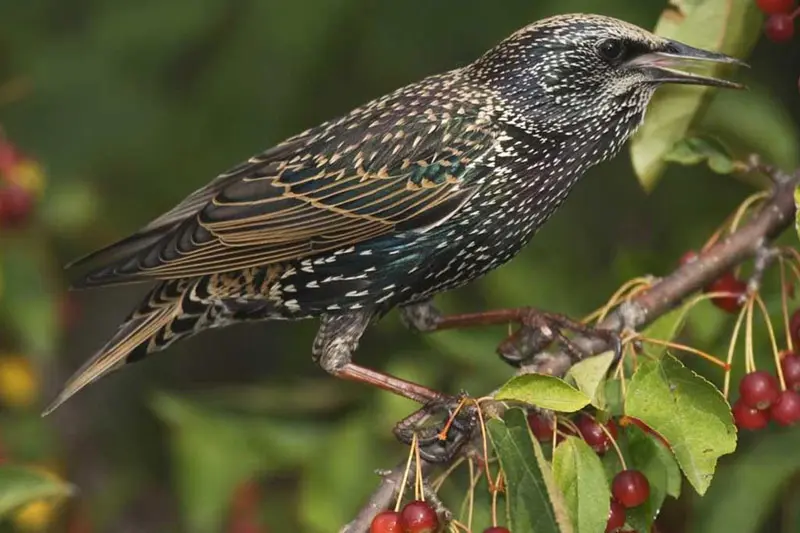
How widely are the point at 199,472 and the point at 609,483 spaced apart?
169 cm

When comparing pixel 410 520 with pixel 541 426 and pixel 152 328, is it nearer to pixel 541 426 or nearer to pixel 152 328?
pixel 541 426

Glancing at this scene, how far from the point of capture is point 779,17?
9.16 feet

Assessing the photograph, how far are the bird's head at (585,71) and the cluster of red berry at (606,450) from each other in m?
0.78

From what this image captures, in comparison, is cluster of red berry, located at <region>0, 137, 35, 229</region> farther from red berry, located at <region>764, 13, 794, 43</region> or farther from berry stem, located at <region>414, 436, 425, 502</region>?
red berry, located at <region>764, 13, 794, 43</region>

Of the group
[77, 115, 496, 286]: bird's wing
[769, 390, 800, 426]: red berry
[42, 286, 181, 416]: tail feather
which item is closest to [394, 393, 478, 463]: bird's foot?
[77, 115, 496, 286]: bird's wing

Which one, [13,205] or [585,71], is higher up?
[585,71]

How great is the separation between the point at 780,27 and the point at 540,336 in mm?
907

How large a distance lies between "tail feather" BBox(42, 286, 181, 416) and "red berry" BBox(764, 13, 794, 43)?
1602 mm

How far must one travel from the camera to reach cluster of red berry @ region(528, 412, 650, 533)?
237 cm

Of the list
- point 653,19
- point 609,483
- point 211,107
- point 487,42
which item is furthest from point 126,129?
point 609,483

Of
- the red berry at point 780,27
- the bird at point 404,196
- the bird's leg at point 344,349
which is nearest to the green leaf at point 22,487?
the bird at point 404,196

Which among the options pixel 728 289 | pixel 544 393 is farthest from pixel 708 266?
pixel 544 393

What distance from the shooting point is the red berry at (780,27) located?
278 cm

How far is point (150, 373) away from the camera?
21.5 feet
